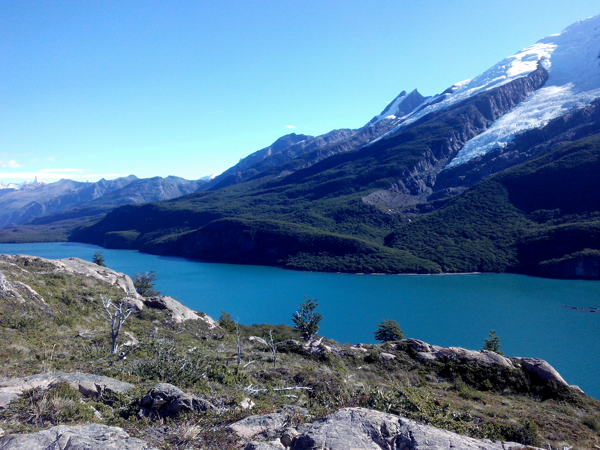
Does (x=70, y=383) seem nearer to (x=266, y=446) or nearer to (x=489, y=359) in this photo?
(x=266, y=446)

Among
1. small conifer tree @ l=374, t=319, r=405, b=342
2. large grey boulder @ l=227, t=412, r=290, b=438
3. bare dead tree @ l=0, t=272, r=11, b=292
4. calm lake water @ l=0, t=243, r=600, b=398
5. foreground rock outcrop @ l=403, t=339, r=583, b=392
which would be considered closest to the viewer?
large grey boulder @ l=227, t=412, r=290, b=438

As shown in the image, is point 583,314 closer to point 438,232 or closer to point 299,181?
point 438,232

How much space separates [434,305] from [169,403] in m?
51.1

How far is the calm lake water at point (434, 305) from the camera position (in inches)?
1437

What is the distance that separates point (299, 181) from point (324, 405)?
6247 inches

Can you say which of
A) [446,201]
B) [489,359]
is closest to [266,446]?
[489,359]

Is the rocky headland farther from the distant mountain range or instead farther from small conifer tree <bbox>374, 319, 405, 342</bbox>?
the distant mountain range

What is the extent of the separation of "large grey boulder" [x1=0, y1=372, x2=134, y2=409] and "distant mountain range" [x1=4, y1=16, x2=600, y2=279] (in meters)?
75.8

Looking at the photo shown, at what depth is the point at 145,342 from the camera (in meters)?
12.4

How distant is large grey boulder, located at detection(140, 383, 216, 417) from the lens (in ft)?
20.5

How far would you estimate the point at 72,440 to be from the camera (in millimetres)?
4543

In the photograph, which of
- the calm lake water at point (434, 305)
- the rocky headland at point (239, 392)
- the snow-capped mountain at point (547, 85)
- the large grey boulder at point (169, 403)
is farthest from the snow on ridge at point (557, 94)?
the large grey boulder at point (169, 403)

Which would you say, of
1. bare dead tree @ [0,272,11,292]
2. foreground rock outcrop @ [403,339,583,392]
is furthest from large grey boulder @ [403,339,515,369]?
bare dead tree @ [0,272,11,292]

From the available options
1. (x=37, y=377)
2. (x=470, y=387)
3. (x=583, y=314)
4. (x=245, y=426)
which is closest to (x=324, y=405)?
(x=245, y=426)
